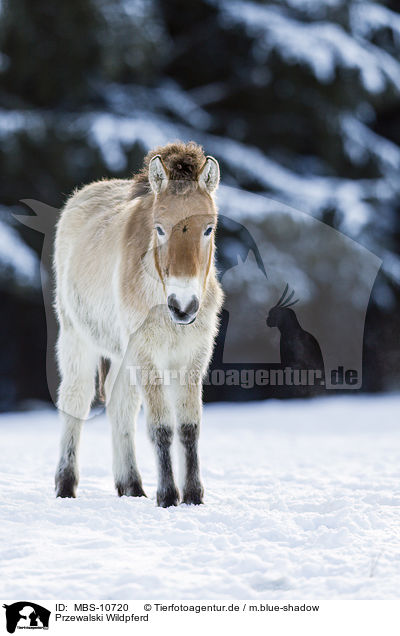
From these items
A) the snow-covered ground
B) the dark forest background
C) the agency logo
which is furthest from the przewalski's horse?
the dark forest background

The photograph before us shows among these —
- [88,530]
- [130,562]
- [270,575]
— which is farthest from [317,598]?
[88,530]

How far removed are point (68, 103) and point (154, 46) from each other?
1525 millimetres

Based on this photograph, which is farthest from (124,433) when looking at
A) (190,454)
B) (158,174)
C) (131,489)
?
(158,174)

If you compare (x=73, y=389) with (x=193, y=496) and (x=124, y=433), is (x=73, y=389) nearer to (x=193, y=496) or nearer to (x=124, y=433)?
(x=124, y=433)

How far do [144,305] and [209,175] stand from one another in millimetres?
837

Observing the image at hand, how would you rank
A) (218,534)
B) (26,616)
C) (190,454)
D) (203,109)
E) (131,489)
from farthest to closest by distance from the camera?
1. (203,109)
2. (131,489)
3. (190,454)
4. (218,534)
5. (26,616)

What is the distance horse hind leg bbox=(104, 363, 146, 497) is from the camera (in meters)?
5.08

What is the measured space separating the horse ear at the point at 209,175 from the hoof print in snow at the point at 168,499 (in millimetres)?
1754

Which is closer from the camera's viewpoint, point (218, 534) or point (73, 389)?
point (218, 534)

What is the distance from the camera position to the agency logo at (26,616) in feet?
9.42

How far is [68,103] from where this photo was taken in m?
11.4

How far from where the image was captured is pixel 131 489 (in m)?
5.04

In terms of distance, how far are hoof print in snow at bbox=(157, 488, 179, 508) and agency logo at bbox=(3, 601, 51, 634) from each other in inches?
61.9

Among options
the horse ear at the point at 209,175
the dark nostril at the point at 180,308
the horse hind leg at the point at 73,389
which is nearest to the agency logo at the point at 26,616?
the dark nostril at the point at 180,308
